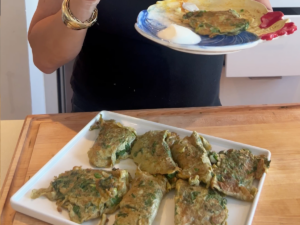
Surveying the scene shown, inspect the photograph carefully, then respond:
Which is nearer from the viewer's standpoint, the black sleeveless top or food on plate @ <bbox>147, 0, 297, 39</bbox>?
food on plate @ <bbox>147, 0, 297, 39</bbox>

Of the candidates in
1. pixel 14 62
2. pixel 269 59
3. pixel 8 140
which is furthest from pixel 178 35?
pixel 269 59

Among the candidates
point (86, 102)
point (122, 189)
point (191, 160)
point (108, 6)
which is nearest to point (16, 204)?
point (122, 189)

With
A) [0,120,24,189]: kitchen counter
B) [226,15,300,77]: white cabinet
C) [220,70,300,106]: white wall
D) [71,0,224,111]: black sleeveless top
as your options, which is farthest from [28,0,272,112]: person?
[220,70,300,106]: white wall

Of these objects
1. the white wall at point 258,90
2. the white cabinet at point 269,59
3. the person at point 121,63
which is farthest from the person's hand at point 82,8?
the white wall at point 258,90

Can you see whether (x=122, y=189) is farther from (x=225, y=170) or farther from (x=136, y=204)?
(x=225, y=170)

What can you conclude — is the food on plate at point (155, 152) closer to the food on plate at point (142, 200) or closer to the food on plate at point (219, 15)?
the food on plate at point (142, 200)

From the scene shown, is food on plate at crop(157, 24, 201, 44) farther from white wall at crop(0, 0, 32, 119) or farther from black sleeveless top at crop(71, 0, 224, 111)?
white wall at crop(0, 0, 32, 119)

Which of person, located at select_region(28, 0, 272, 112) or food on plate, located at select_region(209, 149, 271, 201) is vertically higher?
person, located at select_region(28, 0, 272, 112)
